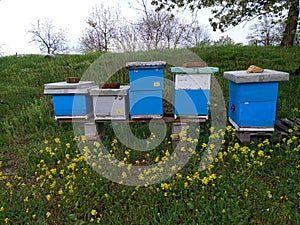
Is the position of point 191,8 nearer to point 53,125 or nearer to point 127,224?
point 53,125

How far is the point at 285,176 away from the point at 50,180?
8.40 ft

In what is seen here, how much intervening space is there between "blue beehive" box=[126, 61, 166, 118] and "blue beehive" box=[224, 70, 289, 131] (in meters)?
0.89

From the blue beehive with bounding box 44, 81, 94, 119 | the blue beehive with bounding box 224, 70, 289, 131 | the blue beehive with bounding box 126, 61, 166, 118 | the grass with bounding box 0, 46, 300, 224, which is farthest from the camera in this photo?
the blue beehive with bounding box 44, 81, 94, 119

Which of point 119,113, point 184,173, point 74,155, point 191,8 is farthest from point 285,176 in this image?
point 191,8

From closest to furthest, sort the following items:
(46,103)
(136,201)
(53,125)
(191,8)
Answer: (136,201) → (53,125) → (46,103) → (191,8)

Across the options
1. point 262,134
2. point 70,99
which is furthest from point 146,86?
point 262,134

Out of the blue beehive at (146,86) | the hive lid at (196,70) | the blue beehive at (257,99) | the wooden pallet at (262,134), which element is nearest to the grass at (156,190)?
the wooden pallet at (262,134)

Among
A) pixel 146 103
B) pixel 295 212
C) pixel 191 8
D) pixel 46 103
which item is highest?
pixel 191 8

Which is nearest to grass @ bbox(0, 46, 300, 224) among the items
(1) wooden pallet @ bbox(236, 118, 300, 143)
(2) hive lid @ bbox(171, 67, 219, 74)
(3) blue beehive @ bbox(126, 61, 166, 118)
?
(1) wooden pallet @ bbox(236, 118, 300, 143)

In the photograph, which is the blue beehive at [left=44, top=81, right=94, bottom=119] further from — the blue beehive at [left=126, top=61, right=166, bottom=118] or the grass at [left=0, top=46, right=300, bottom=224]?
the blue beehive at [left=126, top=61, right=166, bottom=118]

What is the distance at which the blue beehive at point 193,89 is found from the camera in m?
2.82

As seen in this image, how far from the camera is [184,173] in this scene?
2660mm

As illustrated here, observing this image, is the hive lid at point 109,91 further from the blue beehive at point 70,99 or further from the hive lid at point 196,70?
the hive lid at point 196,70

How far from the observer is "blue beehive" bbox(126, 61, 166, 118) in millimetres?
2910
